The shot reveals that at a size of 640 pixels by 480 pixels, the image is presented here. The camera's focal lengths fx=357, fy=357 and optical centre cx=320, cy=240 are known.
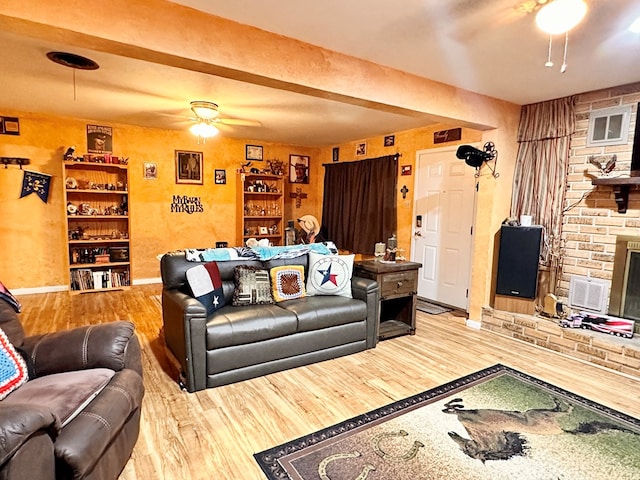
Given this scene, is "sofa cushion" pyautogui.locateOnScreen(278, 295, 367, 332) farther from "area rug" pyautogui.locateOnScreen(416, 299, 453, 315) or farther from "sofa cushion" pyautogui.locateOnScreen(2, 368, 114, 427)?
"area rug" pyautogui.locateOnScreen(416, 299, 453, 315)

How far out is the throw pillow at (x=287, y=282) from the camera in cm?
307

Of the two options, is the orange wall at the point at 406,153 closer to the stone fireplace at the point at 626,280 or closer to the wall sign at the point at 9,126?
the stone fireplace at the point at 626,280

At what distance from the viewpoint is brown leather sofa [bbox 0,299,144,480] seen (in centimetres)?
104

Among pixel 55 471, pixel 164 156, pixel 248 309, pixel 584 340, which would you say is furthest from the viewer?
pixel 164 156

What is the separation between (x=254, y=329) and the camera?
8.46ft

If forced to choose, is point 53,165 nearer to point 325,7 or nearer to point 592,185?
point 325,7

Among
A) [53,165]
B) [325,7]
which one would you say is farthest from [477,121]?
[53,165]

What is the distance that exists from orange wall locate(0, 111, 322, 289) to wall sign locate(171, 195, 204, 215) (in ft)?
0.20

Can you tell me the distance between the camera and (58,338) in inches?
68.6

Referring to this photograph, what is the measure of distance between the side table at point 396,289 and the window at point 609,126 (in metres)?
1.99

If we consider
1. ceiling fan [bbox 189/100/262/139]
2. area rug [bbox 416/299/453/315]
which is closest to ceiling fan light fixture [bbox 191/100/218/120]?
ceiling fan [bbox 189/100/262/139]

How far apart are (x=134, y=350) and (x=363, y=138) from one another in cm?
469

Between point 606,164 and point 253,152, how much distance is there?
188 inches

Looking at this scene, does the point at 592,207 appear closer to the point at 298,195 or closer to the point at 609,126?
the point at 609,126
